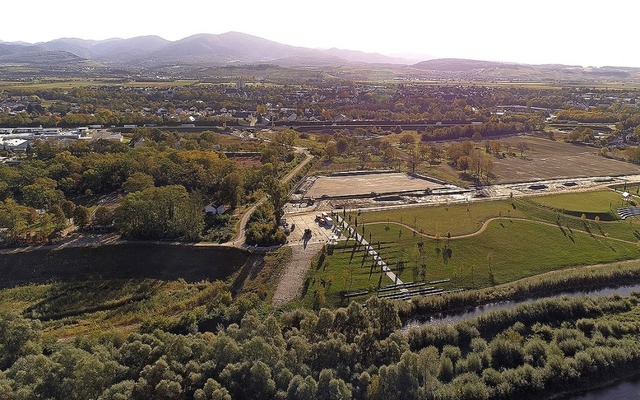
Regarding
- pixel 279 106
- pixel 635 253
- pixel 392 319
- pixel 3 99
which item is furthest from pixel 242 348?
pixel 3 99

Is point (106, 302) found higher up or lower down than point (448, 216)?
lower down

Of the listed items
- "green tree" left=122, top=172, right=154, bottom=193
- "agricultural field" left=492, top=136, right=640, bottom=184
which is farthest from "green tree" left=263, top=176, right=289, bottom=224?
"agricultural field" left=492, top=136, right=640, bottom=184

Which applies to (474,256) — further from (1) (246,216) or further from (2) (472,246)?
(1) (246,216)

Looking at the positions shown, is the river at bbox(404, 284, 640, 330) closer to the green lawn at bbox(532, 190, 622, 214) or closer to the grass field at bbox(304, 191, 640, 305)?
the grass field at bbox(304, 191, 640, 305)

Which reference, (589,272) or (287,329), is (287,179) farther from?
(589,272)

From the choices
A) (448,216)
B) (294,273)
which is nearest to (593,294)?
(448,216)

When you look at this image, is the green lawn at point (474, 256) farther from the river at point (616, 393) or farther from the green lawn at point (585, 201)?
the river at point (616, 393)
